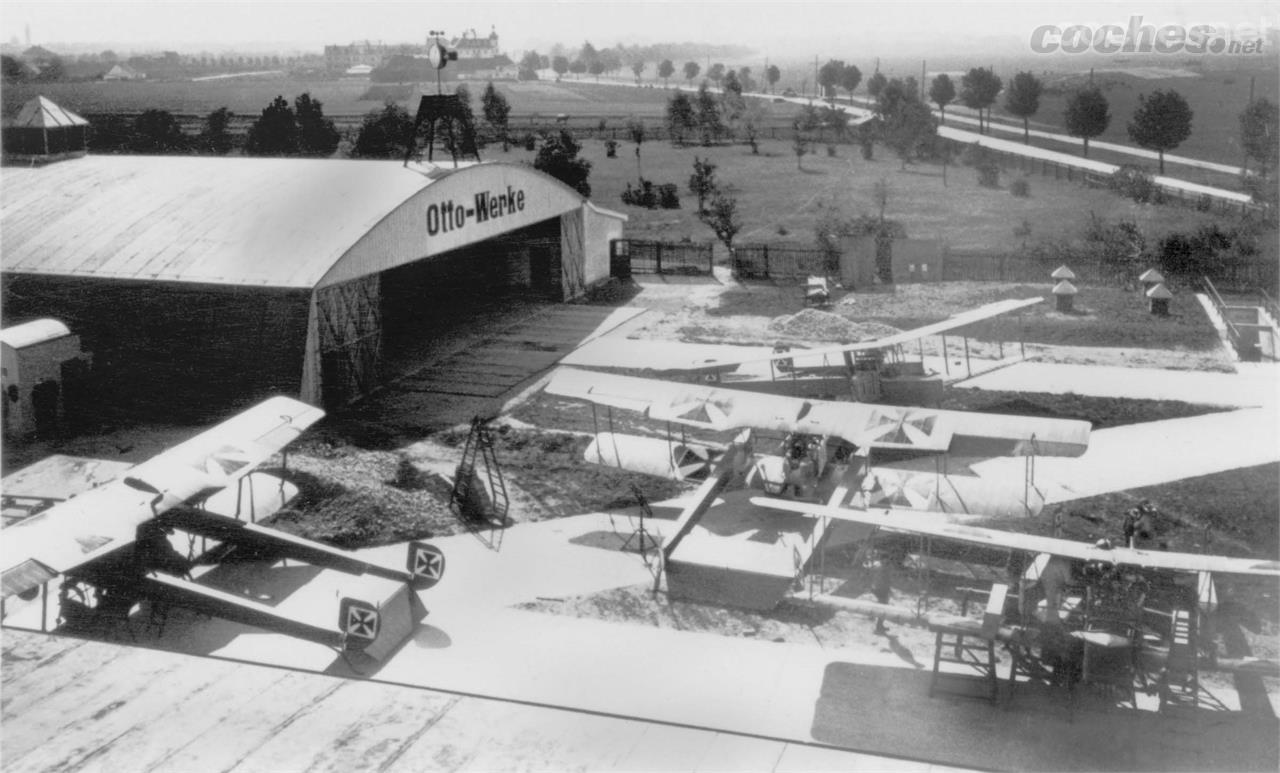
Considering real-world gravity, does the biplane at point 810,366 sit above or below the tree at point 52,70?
below

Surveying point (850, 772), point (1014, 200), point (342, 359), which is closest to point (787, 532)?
point (850, 772)

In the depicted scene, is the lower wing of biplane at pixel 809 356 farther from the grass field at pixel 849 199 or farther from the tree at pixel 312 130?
the tree at pixel 312 130

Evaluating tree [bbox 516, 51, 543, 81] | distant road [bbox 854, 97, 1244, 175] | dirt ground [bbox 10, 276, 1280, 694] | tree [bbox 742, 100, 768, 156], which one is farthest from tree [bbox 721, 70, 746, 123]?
dirt ground [bbox 10, 276, 1280, 694]

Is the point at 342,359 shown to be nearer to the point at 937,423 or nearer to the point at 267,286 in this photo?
the point at 267,286

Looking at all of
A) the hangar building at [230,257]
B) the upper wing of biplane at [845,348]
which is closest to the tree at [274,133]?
the hangar building at [230,257]

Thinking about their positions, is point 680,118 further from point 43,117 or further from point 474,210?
point 43,117
